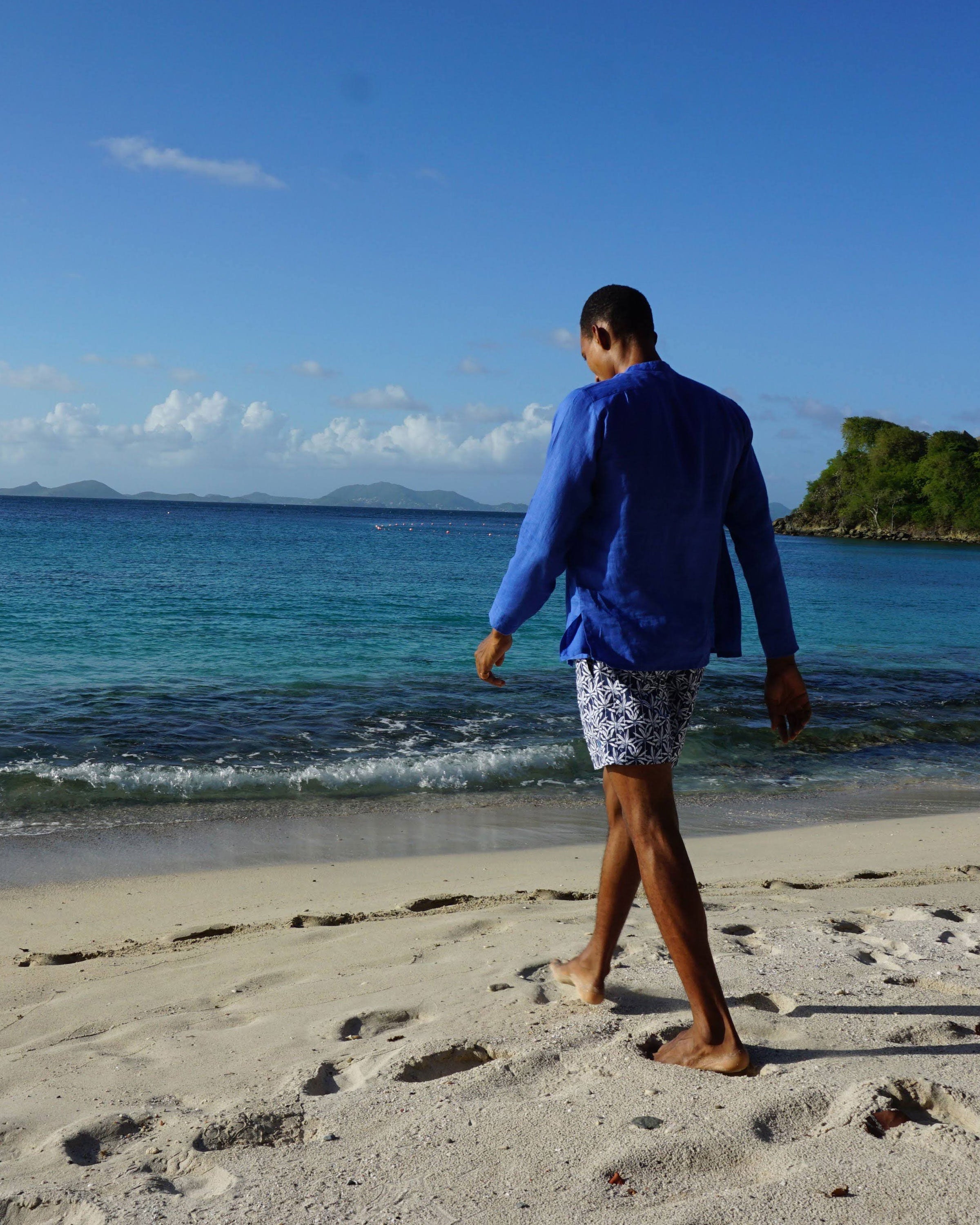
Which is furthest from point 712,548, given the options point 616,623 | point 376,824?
point 376,824

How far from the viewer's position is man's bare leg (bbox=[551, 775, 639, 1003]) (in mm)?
2795

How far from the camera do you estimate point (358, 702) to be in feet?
35.7

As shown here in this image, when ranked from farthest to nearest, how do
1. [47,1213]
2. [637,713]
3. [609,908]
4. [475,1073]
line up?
[609,908] < [637,713] < [475,1073] < [47,1213]

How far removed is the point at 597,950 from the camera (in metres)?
2.93

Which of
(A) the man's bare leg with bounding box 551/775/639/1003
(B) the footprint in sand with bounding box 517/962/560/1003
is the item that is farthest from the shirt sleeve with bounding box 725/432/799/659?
(B) the footprint in sand with bounding box 517/962/560/1003

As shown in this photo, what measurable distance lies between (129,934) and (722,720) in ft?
23.6

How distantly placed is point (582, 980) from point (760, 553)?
1432 mm

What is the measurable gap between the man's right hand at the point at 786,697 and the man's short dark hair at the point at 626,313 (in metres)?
1.03

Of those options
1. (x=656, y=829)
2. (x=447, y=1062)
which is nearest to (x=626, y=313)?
(x=656, y=829)

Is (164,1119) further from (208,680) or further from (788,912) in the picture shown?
(208,680)

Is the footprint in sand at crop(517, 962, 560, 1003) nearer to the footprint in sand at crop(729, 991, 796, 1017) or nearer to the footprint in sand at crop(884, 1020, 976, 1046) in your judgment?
the footprint in sand at crop(729, 991, 796, 1017)

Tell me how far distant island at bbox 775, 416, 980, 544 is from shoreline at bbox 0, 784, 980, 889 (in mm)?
85139

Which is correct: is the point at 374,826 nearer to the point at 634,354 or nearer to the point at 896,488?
the point at 634,354

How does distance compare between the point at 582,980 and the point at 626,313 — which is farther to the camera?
the point at 582,980
